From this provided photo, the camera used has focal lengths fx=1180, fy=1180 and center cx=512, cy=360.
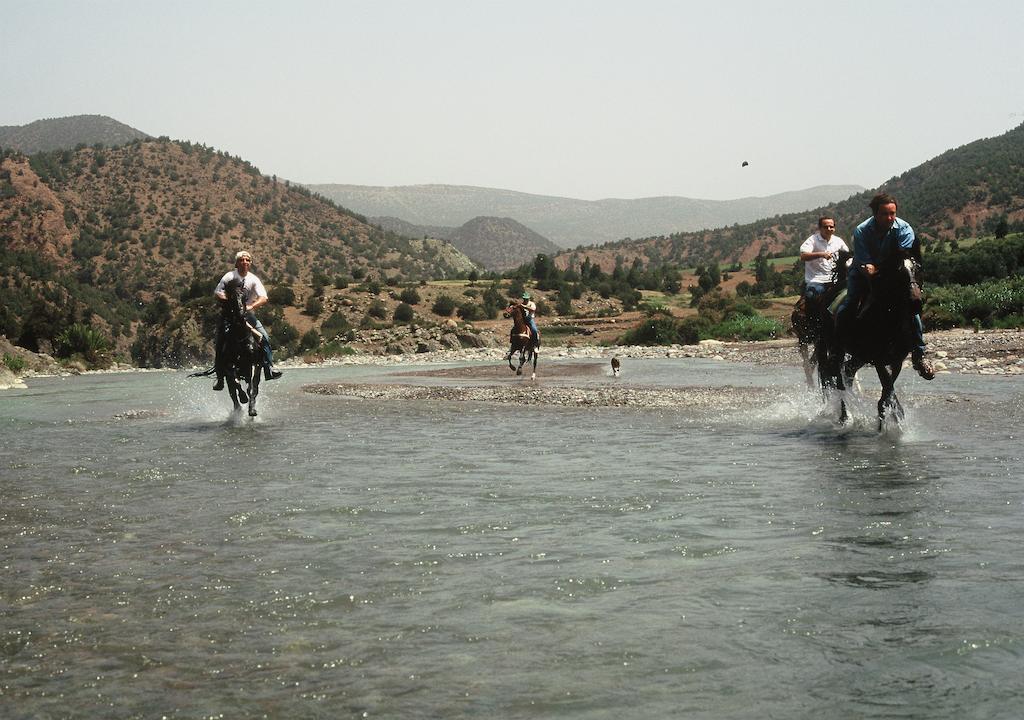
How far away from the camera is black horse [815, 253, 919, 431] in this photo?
12.1 meters

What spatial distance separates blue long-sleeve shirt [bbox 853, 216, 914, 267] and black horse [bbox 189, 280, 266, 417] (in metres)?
8.61

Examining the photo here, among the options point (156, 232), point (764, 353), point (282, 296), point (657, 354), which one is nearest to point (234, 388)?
point (764, 353)

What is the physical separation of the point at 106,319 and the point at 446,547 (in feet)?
264

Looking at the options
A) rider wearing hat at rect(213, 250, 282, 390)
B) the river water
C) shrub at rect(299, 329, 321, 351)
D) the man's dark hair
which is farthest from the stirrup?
shrub at rect(299, 329, 321, 351)

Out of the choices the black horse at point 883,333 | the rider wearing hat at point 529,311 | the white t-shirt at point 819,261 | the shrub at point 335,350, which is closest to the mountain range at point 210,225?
the shrub at point 335,350

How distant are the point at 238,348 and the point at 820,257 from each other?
8.18 metres

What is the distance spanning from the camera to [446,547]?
6801mm

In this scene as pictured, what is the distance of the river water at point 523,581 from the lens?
4203 mm

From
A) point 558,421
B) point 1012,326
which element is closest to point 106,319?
point 1012,326

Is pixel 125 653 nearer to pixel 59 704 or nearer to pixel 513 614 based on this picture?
pixel 59 704

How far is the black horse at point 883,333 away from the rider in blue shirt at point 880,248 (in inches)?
3.6

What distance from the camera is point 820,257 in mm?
14773

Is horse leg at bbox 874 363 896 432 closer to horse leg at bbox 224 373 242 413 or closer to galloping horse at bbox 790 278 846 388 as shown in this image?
galloping horse at bbox 790 278 846 388

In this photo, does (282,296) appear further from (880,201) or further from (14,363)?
(880,201)
